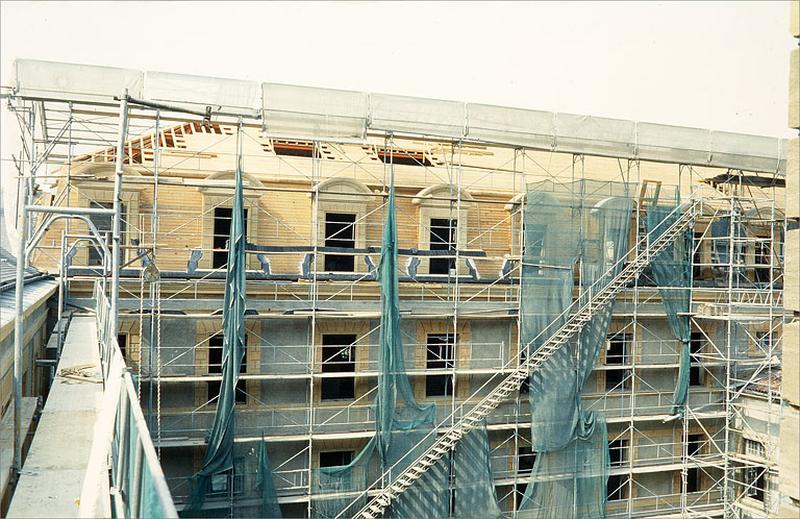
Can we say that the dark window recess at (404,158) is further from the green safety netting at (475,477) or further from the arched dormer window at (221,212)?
the green safety netting at (475,477)

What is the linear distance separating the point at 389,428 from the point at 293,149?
9077 mm

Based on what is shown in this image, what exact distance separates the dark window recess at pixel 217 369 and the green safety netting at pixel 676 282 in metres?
11.1

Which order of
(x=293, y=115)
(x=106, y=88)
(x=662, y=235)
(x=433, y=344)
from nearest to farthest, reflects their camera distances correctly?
(x=106, y=88), (x=293, y=115), (x=433, y=344), (x=662, y=235)

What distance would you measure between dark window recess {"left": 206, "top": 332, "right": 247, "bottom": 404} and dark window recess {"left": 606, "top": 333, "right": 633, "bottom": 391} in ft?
32.6

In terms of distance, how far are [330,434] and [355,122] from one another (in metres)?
7.16

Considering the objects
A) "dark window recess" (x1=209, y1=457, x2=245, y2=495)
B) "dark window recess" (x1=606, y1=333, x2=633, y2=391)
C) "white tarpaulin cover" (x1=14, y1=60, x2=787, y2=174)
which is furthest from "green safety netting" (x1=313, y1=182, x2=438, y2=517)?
"dark window recess" (x1=606, y1=333, x2=633, y2=391)

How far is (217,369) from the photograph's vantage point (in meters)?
17.7

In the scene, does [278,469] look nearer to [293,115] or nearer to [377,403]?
[377,403]

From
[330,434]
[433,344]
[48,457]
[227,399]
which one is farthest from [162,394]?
[48,457]

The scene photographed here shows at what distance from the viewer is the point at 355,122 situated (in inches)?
635

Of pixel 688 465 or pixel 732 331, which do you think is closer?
pixel 688 465

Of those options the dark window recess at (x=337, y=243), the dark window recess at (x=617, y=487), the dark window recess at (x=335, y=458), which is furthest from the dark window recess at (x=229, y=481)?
the dark window recess at (x=617, y=487)

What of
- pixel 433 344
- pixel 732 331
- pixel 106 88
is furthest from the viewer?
pixel 732 331

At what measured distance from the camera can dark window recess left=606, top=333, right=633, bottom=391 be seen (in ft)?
66.8
